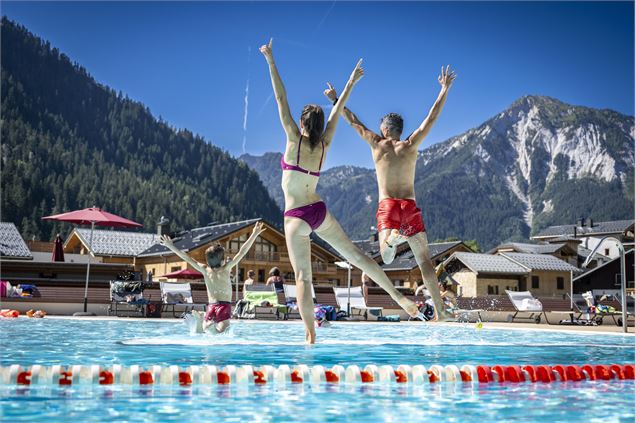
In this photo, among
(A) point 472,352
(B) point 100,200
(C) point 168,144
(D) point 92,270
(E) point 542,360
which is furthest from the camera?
(C) point 168,144

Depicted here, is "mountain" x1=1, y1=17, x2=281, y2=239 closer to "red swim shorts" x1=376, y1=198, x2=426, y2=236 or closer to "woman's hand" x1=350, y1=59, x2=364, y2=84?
"woman's hand" x1=350, y1=59, x2=364, y2=84

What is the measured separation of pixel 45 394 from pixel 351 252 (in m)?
3.57

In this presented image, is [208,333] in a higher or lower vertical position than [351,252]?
lower

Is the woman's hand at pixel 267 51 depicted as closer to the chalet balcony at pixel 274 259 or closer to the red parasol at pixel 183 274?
the red parasol at pixel 183 274

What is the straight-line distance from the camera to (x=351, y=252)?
24.7 ft

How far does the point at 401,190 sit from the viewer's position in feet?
24.6

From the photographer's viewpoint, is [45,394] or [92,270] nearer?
[45,394]

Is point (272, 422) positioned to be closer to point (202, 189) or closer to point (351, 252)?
point (351, 252)

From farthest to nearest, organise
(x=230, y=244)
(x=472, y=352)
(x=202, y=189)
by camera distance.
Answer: (x=202, y=189), (x=230, y=244), (x=472, y=352)

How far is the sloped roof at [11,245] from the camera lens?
1700 inches

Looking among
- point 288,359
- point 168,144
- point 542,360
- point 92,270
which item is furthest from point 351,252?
point 168,144

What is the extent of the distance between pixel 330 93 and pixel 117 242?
2278 inches

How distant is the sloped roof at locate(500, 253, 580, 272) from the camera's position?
61.3 metres

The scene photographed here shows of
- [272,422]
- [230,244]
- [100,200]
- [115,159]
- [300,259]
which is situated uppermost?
[115,159]
